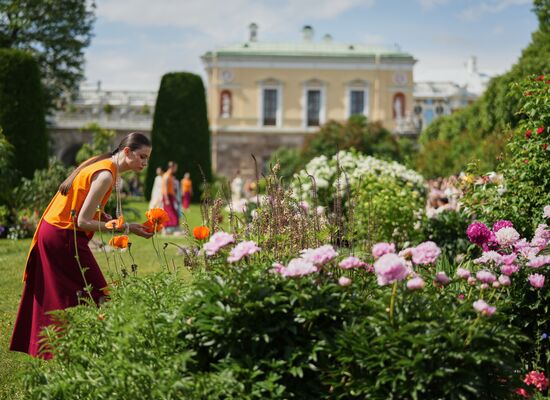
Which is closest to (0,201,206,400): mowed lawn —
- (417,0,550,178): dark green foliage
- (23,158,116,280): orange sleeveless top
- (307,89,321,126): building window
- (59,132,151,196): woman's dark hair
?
(23,158,116,280): orange sleeveless top

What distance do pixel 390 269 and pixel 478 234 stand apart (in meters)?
1.38

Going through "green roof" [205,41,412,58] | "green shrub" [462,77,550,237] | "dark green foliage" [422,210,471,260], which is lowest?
"dark green foliage" [422,210,471,260]

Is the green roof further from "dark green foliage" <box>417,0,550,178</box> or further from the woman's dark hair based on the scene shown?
the woman's dark hair

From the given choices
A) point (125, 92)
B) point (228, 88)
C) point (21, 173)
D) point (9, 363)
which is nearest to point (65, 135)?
point (125, 92)

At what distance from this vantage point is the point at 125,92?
47.4m

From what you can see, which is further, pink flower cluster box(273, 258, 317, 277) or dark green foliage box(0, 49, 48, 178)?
dark green foliage box(0, 49, 48, 178)

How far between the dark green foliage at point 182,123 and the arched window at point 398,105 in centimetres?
1665

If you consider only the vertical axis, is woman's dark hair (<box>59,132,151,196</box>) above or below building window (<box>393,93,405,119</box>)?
below

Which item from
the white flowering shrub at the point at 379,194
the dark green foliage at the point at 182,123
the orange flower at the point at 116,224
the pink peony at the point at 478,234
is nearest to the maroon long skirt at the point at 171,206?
the white flowering shrub at the point at 379,194

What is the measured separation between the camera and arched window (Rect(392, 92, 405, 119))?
44.2 meters

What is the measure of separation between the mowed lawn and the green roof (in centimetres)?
2778

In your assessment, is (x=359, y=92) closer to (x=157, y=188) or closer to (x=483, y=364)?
(x=157, y=188)

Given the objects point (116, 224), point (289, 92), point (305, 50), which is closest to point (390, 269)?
point (116, 224)

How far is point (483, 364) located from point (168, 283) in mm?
1586
